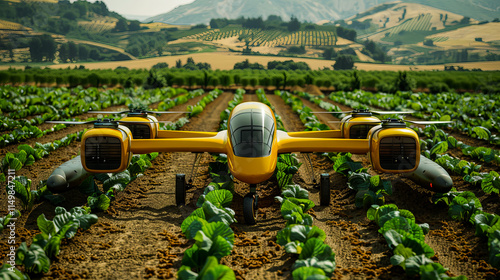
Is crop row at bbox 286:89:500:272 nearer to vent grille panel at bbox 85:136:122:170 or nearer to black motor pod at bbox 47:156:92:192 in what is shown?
vent grille panel at bbox 85:136:122:170

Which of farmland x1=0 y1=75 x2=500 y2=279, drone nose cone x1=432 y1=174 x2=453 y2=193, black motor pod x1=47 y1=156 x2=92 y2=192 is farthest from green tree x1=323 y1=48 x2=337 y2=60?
black motor pod x1=47 y1=156 x2=92 y2=192

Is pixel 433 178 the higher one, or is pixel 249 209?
pixel 433 178

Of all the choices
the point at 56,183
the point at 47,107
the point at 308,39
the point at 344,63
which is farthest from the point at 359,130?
the point at 308,39

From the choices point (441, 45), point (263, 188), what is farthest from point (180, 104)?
point (441, 45)

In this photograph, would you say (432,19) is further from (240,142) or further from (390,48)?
(240,142)

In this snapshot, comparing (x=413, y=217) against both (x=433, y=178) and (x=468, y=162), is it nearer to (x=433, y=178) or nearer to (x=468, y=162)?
(x=433, y=178)

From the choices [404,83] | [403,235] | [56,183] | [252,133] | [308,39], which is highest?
[308,39]
